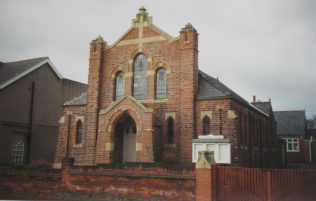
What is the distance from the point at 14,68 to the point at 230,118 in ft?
61.2

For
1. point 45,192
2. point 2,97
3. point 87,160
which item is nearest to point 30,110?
point 2,97

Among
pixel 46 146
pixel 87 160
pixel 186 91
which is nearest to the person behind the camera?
pixel 186 91

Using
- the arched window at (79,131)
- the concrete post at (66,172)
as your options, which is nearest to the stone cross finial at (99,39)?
the arched window at (79,131)

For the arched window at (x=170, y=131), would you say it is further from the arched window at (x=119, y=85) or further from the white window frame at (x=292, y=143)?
the white window frame at (x=292, y=143)

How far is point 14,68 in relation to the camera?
27562mm

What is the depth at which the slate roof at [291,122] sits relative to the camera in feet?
155

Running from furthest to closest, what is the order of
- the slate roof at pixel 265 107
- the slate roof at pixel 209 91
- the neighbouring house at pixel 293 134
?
1. the neighbouring house at pixel 293 134
2. the slate roof at pixel 265 107
3. the slate roof at pixel 209 91

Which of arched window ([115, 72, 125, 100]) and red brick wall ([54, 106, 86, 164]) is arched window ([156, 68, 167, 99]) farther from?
red brick wall ([54, 106, 86, 164])

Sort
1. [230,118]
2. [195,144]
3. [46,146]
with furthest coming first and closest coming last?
1. [46,146]
2. [230,118]
3. [195,144]

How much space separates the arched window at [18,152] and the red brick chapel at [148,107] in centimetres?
519

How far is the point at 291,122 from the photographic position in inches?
1916

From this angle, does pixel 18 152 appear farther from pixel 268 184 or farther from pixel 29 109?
pixel 268 184

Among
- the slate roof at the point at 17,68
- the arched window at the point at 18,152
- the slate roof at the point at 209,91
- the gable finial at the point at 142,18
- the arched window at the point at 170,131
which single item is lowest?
the arched window at the point at 18,152

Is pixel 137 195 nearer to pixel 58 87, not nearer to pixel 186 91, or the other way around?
pixel 186 91
